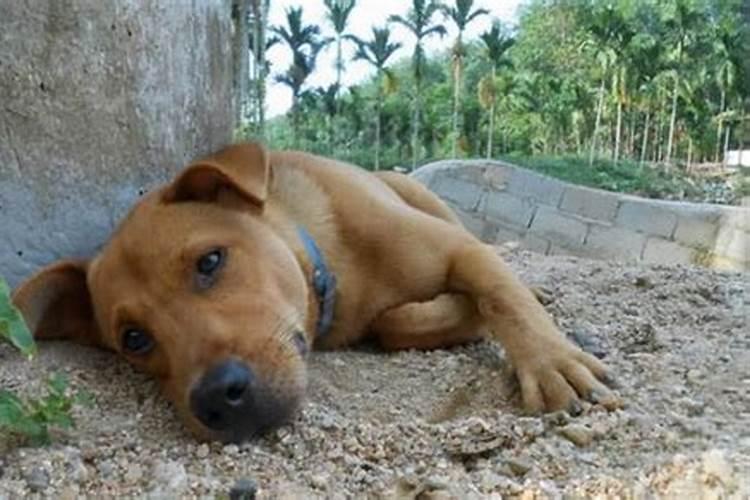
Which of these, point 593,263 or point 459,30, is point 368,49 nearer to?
point 459,30

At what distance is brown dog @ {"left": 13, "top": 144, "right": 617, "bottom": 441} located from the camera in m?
2.78

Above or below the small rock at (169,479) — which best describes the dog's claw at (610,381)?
above

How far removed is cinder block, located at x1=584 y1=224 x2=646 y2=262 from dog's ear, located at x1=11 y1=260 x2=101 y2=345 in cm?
703

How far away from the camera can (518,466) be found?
95.3 inches

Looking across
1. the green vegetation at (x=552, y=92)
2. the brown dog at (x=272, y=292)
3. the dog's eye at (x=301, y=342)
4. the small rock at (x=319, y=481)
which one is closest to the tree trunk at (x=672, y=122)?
the green vegetation at (x=552, y=92)

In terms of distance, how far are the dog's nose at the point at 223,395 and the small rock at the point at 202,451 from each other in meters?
0.05

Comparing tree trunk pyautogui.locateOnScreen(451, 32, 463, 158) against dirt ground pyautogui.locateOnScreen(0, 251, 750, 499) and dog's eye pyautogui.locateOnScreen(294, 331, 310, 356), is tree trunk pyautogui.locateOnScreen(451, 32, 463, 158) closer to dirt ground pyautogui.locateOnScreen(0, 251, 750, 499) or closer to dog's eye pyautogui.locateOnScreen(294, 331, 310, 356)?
dirt ground pyautogui.locateOnScreen(0, 251, 750, 499)

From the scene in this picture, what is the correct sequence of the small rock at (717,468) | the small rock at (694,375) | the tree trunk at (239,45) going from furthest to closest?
1. the tree trunk at (239,45)
2. the small rock at (694,375)
3. the small rock at (717,468)

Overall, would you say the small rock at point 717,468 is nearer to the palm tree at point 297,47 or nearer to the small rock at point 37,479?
the small rock at point 37,479

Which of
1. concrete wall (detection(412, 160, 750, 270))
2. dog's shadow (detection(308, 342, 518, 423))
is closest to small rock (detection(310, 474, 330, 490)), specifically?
dog's shadow (detection(308, 342, 518, 423))

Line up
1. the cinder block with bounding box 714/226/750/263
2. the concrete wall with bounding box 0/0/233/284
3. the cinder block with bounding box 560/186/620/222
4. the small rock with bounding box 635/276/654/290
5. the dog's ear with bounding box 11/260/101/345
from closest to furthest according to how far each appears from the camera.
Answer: the dog's ear with bounding box 11/260/101/345, the concrete wall with bounding box 0/0/233/284, the small rock with bounding box 635/276/654/290, the cinder block with bounding box 714/226/750/263, the cinder block with bounding box 560/186/620/222

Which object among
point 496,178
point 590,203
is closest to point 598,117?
point 496,178

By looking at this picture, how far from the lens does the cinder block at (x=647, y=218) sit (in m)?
9.70

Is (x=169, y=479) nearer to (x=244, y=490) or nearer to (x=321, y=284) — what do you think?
(x=244, y=490)
